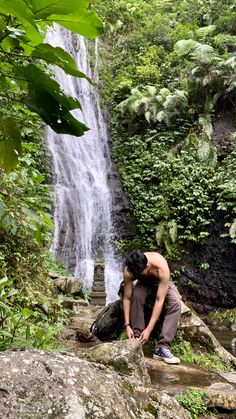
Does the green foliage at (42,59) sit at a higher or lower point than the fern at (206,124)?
lower

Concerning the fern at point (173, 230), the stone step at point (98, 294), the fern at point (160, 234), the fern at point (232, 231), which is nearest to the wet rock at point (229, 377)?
the stone step at point (98, 294)

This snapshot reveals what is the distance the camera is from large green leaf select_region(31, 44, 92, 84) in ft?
2.68

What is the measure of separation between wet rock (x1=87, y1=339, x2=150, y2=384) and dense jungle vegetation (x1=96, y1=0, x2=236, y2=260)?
7559 millimetres

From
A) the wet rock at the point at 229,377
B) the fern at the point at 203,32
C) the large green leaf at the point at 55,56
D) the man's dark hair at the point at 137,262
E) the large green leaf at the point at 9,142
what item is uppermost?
the fern at the point at 203,32

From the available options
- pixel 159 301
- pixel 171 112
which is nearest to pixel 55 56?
pixel 159 301

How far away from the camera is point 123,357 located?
2.66 meters

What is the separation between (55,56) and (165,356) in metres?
3.40

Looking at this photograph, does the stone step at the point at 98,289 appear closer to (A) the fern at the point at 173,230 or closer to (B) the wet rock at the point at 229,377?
(A) the fern at the point at 173,230

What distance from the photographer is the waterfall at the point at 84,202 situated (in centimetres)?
1036

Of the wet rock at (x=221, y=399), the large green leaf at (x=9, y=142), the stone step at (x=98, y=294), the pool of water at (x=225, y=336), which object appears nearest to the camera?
the large green leaf at (x=9, y=142)

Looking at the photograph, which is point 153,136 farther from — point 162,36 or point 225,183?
point 162,36

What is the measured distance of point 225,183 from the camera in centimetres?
1095

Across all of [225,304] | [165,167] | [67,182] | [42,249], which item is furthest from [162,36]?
[42,249]

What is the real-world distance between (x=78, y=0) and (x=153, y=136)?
12.9 metres
